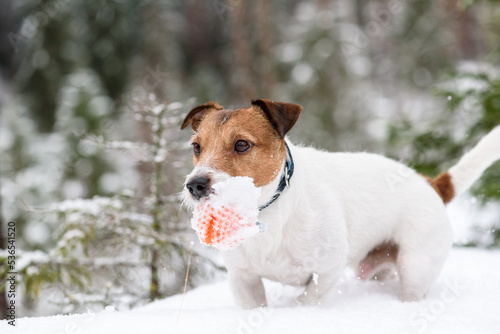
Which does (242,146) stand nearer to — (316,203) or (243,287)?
(316,203)

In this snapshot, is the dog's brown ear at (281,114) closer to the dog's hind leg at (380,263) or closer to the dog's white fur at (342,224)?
the dog's white fur at (342,224)

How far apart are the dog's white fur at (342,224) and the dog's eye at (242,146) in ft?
1.05

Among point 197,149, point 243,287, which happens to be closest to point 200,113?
point 197,149

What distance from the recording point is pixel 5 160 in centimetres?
1870

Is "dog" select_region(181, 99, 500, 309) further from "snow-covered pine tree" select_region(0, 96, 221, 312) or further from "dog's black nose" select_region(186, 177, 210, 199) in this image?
"snow-covered pine tree" select_region(0, 96, 221, 312)

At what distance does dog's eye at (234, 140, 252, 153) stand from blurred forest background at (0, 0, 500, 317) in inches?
67.0

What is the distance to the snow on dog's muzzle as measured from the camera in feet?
8.78

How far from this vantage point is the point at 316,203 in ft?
11.7

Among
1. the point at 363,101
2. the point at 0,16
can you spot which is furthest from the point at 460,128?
the point at 0,16

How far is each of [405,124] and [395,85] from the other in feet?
67.4

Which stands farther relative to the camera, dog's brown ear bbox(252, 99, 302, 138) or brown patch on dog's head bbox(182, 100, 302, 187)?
dog's brown ear bbox(252, 99, 302, 138)

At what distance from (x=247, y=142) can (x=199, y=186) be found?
0.61 metres

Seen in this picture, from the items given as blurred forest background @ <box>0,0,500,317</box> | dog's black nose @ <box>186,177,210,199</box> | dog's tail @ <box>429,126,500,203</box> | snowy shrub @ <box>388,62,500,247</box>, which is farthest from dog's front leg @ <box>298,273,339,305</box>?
snowy shrub @ <box>388,62,500,247</box>

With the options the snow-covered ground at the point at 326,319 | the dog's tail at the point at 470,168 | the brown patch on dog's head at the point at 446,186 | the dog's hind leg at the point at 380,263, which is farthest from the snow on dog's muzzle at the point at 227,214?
the brown patch on dog's head at the point at 446,186
